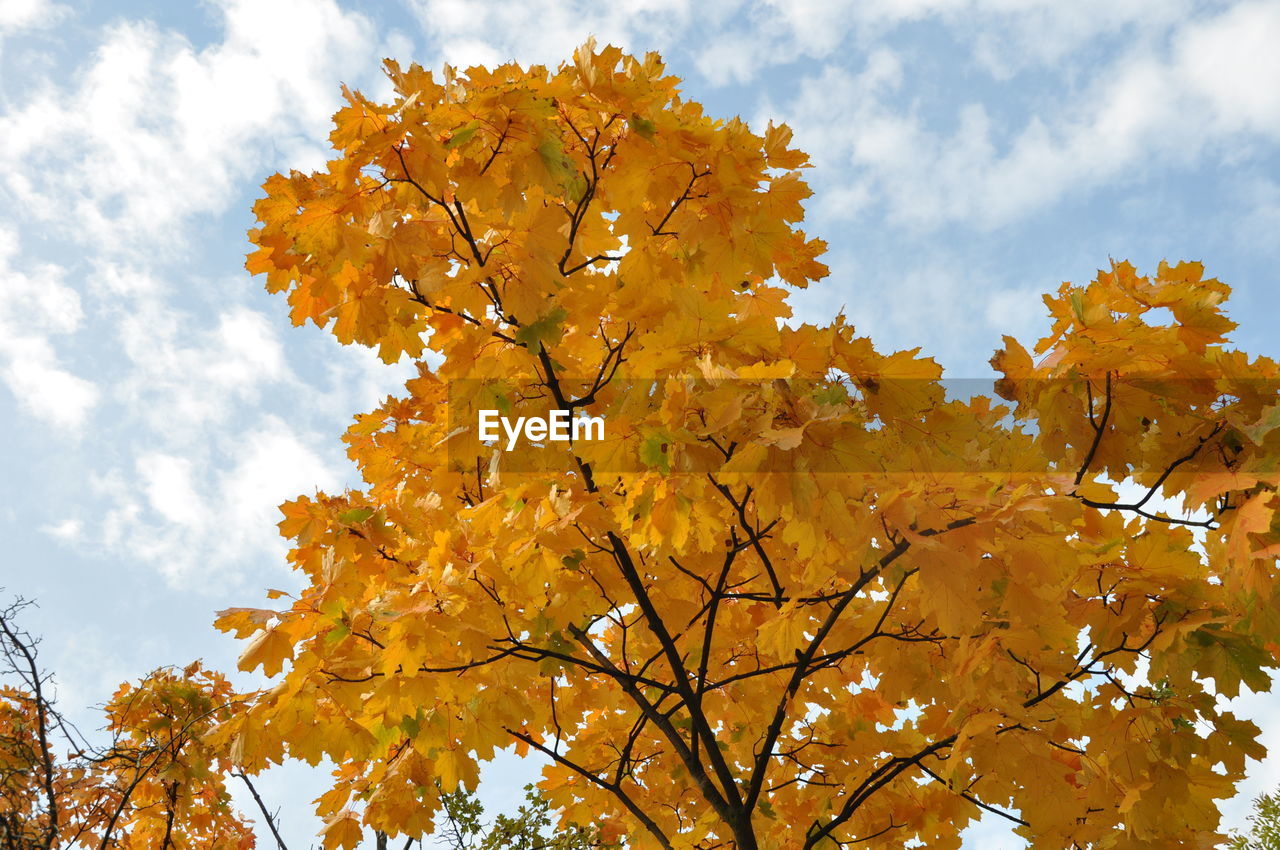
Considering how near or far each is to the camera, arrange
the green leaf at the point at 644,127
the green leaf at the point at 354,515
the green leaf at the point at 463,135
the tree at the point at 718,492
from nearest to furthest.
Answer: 1. the tree at the point at 718,492
2. the green leaf at the point at 463,135
3. the green leaf at the point at 644,127
4. the green leaf at the point at 354,515

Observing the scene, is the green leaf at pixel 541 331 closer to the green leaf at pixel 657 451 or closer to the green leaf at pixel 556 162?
the green leaf at pixel 556 162

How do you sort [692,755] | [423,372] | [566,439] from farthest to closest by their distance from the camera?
[423,372]
[692,755]
[566,439]

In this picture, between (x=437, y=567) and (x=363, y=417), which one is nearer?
(x=437, y=567)

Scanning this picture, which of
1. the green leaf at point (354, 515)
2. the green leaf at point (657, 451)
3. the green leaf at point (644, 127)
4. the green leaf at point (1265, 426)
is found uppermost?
the green leaf at point (644, 127)

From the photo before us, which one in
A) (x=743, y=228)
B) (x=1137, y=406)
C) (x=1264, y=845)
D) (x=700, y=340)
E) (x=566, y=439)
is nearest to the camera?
(x=700, y=340)

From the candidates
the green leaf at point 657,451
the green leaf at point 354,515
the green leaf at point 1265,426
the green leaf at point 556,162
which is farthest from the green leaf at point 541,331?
the green leaf at point 1265,426

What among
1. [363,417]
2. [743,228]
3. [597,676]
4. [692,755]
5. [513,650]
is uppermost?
[363,417]

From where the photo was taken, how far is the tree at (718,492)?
2.40 meters

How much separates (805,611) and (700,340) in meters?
1.25

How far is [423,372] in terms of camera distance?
425 centimetres

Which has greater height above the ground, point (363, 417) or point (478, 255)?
Answer: point (363, 417)

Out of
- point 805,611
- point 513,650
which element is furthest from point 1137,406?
point 513,650

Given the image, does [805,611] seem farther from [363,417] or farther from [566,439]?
[363,417]

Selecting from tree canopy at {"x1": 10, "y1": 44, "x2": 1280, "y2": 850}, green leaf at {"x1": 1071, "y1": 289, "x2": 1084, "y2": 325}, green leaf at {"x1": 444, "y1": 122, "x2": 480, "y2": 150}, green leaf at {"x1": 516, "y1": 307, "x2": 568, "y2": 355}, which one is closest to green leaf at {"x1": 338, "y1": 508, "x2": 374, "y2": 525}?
tree canopy at {"x1": 10, "y1": 44, "x2": 1280, "y2": 850}
